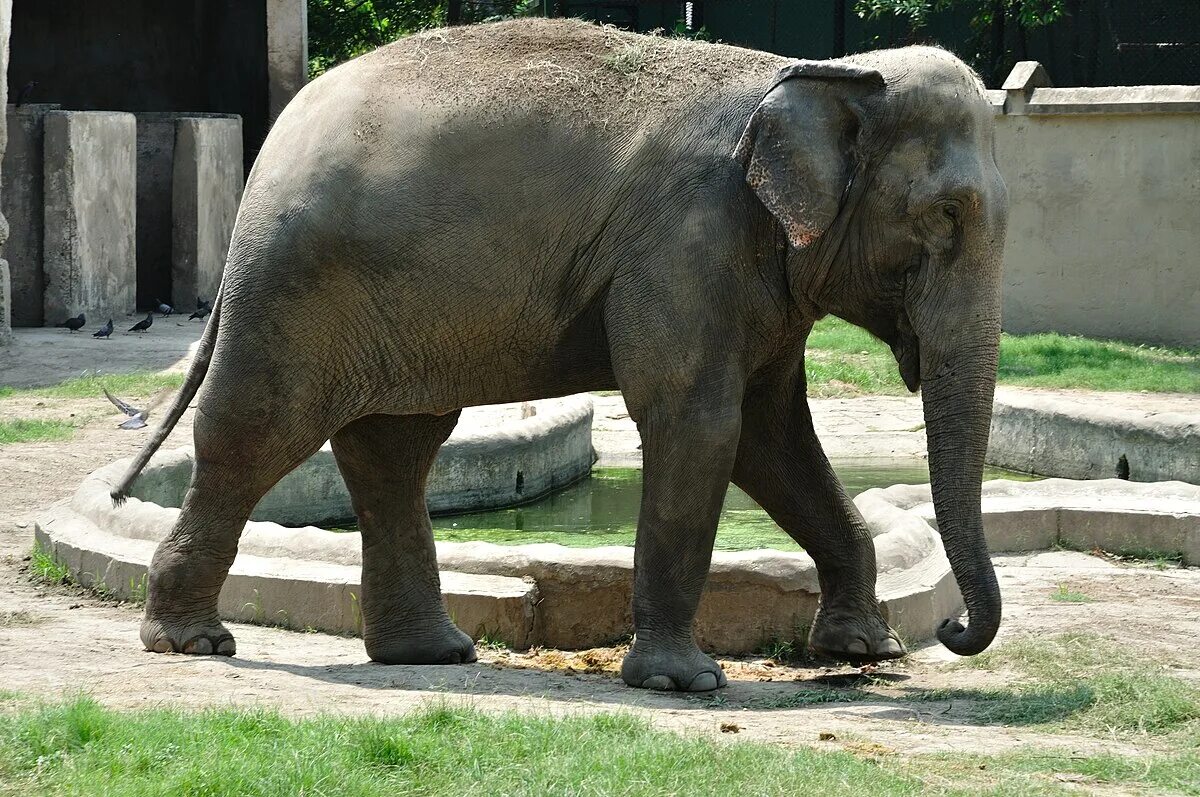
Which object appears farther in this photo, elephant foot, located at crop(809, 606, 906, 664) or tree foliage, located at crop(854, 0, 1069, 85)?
tree foliage, located at crop(854, 0, 1069, 85)

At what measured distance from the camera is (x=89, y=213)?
58.9 feet

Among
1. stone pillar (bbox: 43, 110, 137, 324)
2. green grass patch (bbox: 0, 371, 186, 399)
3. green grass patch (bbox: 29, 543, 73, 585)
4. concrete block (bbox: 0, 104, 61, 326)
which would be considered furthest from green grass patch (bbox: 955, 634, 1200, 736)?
concrete block (bbox: 0, 104, 61, 326)

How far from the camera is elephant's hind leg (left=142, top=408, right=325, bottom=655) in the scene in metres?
6.29

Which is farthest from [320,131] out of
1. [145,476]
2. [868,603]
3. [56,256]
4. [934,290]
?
[56,256]

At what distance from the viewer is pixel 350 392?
6352 mm

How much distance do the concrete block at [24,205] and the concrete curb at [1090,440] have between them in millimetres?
10371

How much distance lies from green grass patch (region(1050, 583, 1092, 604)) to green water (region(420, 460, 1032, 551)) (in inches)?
57.6

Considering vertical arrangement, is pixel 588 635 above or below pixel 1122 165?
below

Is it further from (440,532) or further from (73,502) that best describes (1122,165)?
(73,502)

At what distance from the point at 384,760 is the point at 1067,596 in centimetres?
408

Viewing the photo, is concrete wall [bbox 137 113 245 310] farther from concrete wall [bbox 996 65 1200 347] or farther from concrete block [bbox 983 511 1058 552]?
concrete block [bbox 983 511 1058 552]

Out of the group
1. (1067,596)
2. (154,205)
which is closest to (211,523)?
(1067,596)

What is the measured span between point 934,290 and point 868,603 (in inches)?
55.3

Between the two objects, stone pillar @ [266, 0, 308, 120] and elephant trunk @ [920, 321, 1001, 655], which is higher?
stone pillar @ [266, 0, 308, 120]
